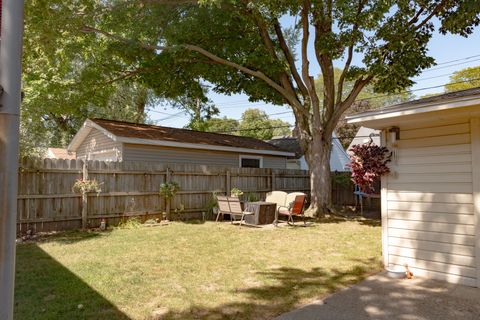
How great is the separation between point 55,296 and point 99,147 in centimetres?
1048

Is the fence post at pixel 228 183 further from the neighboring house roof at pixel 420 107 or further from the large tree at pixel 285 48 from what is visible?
the neighboring house roof at pixel 420 107

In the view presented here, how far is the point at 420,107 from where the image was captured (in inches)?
175

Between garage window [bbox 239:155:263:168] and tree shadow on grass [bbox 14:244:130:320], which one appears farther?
garage window [bbox 239:155:263:168]

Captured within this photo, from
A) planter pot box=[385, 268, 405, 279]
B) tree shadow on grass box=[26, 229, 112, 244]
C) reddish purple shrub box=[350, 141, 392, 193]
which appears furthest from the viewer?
tree shadow on grass box=[26, 229, 112, 244]

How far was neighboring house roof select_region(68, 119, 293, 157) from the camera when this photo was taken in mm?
11859

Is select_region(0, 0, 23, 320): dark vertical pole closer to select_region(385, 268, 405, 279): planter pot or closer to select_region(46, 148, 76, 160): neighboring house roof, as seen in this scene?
select_region(385, 268, 405, 279): planter pot

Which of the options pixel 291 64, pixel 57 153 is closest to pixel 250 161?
pixel 291 64

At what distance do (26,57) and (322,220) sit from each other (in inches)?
433

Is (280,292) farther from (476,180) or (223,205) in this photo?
(223,205)

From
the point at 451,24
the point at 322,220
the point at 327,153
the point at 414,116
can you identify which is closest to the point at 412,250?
the point at 414,116

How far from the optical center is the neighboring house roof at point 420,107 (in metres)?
4.05

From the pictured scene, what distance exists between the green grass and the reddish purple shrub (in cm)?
146

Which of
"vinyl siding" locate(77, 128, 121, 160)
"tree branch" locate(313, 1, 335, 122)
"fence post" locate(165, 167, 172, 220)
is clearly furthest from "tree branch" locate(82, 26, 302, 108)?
"fence post" locate(165, 167, 172, 220)

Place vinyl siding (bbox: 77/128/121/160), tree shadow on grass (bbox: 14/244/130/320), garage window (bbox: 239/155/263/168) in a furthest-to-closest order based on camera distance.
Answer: garage window (bbox: 239/155/263/168), vinyl siding (bbox: 77/128/121/160), tree shadow on grass (bbox: 14/244/130/320)
